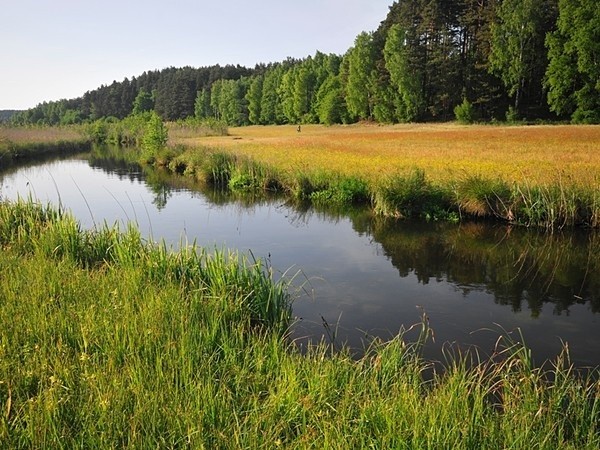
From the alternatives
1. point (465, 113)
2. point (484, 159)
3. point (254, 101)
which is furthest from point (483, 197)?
point (254, 101)

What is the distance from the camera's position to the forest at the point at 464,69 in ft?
155

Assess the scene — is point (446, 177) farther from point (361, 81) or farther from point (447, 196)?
point (361, 81)

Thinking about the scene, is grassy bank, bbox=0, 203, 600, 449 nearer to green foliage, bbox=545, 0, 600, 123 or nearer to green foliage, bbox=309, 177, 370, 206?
green foliage, bbox=309, 177, 370, 206

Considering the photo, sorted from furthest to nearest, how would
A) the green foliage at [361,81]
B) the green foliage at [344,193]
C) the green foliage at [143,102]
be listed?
1. the green foliage at [143,102]
2. the green foliage at [361,81]
3. the green foliage at [344,193]

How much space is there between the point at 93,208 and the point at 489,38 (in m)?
50.8

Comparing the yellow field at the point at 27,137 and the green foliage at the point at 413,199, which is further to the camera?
the yellow field at the point at 27,137

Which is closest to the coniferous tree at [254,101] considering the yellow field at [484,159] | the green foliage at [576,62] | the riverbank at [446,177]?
the green foliage at [576,62]

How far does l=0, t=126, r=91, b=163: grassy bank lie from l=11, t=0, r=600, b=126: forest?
3315 cm

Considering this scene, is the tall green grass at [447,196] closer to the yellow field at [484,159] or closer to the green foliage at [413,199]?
the green foliage at [413,199]

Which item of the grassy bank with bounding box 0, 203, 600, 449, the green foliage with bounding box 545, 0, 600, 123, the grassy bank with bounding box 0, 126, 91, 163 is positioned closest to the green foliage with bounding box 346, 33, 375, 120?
the green foliage with bounding box 545, 0, 600, 123

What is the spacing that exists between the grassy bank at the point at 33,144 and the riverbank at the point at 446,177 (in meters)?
13.0

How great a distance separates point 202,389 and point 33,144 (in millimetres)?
44419

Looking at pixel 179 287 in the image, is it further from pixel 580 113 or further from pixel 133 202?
pixel 580 113

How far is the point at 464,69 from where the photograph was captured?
189 feet
